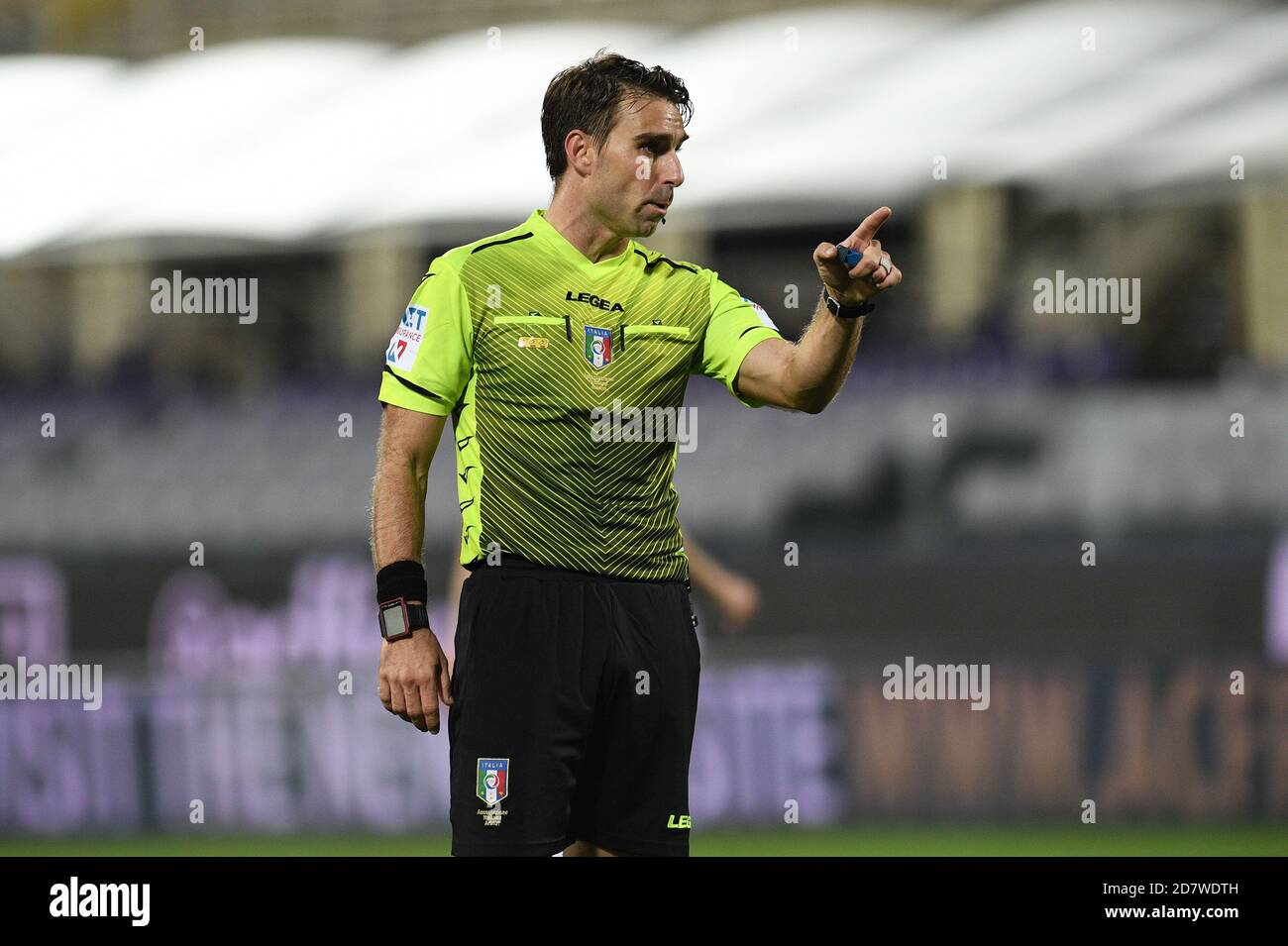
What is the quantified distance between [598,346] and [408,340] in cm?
41

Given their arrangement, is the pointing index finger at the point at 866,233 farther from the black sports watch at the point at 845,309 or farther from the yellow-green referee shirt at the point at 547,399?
the yellow-green referee shirt at the point at 547,399

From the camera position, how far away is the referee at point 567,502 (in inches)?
150

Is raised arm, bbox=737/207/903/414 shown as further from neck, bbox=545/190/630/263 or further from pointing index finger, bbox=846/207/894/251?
neck, bbox=545/190/630/263

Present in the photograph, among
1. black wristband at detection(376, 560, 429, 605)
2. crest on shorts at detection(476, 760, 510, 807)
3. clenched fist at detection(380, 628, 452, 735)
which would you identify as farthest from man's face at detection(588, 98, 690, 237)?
crest on shorts at detection(476, 760, 510, 807)

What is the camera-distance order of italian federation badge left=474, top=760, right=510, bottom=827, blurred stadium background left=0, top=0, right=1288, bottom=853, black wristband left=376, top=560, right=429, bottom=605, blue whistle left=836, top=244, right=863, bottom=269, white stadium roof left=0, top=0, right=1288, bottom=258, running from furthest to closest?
white stadium roof left=0, top=0, right=1288, bottom=258, blurred stadium background left=0, top=0, right=1288, bottom=853, black wristband left=376, top=560, right=429, bottom=605, italian federation badge left=474, top=760, right=510, bottom=827, blue whistle left=836, top=244, right=863, bottom=269

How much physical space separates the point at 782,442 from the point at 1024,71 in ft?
11.6

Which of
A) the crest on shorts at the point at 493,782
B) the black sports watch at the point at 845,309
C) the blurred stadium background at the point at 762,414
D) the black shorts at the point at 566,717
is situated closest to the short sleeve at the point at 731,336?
the black sports watch at the point at 845,309

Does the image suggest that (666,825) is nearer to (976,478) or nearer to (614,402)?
(614,402)

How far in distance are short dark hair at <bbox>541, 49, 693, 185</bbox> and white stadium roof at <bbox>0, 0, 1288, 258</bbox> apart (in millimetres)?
8000


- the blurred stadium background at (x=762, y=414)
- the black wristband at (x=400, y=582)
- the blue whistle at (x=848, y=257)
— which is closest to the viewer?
the blue whistle at (x=848, y=257)

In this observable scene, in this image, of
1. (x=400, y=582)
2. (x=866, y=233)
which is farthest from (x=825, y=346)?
(x=400, y=582)

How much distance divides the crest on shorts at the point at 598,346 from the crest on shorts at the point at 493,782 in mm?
867

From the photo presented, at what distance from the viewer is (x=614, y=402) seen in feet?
12.9

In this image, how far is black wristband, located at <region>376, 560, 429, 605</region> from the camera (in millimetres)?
3881
